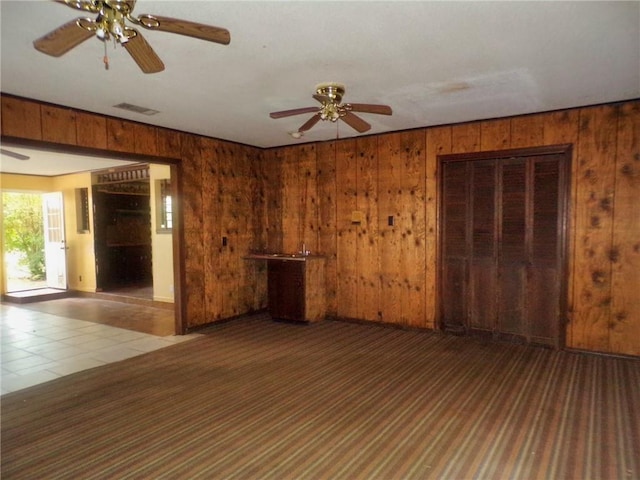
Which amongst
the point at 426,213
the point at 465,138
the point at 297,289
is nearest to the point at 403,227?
the point at 426,213

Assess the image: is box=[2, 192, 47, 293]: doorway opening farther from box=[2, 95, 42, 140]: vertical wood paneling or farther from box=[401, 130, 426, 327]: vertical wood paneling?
box=[401, 130, 426, 327]: vertical wood paneling

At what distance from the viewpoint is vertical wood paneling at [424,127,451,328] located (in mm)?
4988

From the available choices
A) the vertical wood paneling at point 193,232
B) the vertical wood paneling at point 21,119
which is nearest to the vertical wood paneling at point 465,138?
the vertical wood paneling at point 193,232

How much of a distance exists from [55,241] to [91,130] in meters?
5.51

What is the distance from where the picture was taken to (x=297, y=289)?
5.54 m

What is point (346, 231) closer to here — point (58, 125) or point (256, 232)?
point (256, 232)

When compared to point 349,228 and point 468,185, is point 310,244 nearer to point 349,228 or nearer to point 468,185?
point 349,228

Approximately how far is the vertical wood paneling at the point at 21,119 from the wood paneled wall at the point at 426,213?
3230 mm

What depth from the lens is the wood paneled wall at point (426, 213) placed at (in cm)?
405

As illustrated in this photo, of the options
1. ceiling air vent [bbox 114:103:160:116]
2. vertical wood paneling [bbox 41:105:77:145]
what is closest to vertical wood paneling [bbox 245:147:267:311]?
ceiling air vent [bbox 114:103:160:116]

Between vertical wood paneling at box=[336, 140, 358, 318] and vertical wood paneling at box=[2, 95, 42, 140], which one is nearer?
vertical wood paneling at box=[2, 95, 42, 140]

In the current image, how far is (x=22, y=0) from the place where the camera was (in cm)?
212

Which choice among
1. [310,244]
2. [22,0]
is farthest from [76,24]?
[310,244]

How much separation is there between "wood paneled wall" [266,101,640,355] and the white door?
5140mm
